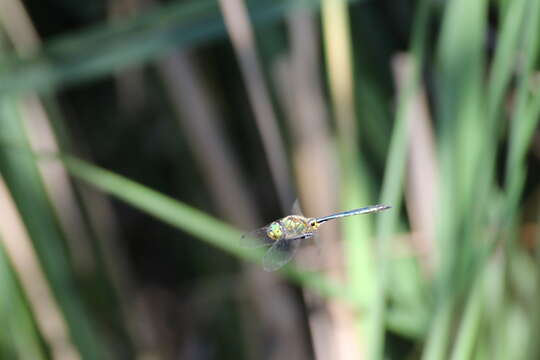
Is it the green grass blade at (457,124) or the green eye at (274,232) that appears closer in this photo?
the green eye at (274,232)

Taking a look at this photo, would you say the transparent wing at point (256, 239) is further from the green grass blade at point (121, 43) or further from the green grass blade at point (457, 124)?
the green grass blade at point (121, 43)

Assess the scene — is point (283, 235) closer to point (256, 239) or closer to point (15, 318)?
point (256, 239)

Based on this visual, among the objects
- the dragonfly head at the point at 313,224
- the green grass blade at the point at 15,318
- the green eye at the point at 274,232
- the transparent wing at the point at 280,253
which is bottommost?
the transparent wing at the point at 280,253

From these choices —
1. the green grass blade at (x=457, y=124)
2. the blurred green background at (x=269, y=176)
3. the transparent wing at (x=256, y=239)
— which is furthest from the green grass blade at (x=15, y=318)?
the green grass blade at (x=457, y=124)

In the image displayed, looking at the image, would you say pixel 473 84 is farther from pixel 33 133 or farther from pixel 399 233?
pixel 33 133

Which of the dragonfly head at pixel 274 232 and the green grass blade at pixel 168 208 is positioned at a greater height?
the green grass blade at pixel 168 208

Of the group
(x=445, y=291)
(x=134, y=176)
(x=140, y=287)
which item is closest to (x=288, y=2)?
(x=445, y=291)

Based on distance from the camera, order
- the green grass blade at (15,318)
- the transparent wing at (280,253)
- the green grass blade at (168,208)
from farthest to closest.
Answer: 1. the green grass blade at (15,318)
2. the green grass blade at (168,208)
3. the transparent wing at (280,253)

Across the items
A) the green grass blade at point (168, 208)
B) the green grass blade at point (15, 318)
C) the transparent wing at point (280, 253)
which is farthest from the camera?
the green grass blade at point (15, 318)
